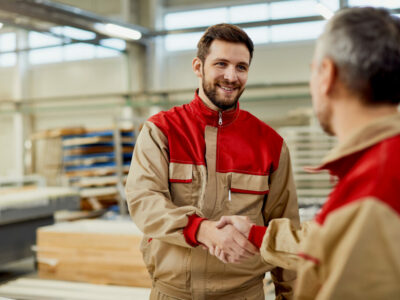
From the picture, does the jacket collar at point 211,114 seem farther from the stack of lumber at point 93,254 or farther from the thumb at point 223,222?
the stack of lumber at point 93,254

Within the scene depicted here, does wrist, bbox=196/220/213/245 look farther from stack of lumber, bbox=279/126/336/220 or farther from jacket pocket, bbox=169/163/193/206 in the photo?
stack of lumber, bbox=279/126/336/220

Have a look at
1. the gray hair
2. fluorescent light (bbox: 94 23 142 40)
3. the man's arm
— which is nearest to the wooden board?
the man's arm

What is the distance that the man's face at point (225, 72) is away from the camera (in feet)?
7.20

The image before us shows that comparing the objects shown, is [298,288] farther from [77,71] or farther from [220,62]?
[77,71]

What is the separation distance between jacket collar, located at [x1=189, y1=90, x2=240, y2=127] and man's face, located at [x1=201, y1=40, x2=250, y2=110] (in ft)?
0.10

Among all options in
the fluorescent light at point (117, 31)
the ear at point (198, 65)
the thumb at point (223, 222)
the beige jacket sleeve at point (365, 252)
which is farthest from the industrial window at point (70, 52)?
the beige jacket sleeve at point (365, 252)

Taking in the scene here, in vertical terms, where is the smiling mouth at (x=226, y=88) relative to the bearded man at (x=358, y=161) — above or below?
above

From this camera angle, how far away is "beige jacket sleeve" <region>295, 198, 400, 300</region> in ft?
3.18

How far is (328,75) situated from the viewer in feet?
3.81

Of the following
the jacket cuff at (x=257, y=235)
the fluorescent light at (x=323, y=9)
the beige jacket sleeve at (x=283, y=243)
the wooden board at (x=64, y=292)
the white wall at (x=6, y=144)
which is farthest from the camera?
the white wall at (x=6, y=144)

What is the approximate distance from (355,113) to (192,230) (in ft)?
3.01

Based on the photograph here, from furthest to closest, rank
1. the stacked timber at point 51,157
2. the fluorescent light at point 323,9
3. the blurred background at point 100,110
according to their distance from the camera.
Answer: the stacked timber at point 51,157 < the fluorescent light at point 323,9 < the blurred background at point 100,110

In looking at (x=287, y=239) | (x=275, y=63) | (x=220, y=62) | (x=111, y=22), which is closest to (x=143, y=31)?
(x=111, y=22)

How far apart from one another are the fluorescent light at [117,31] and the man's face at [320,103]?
8025mm
